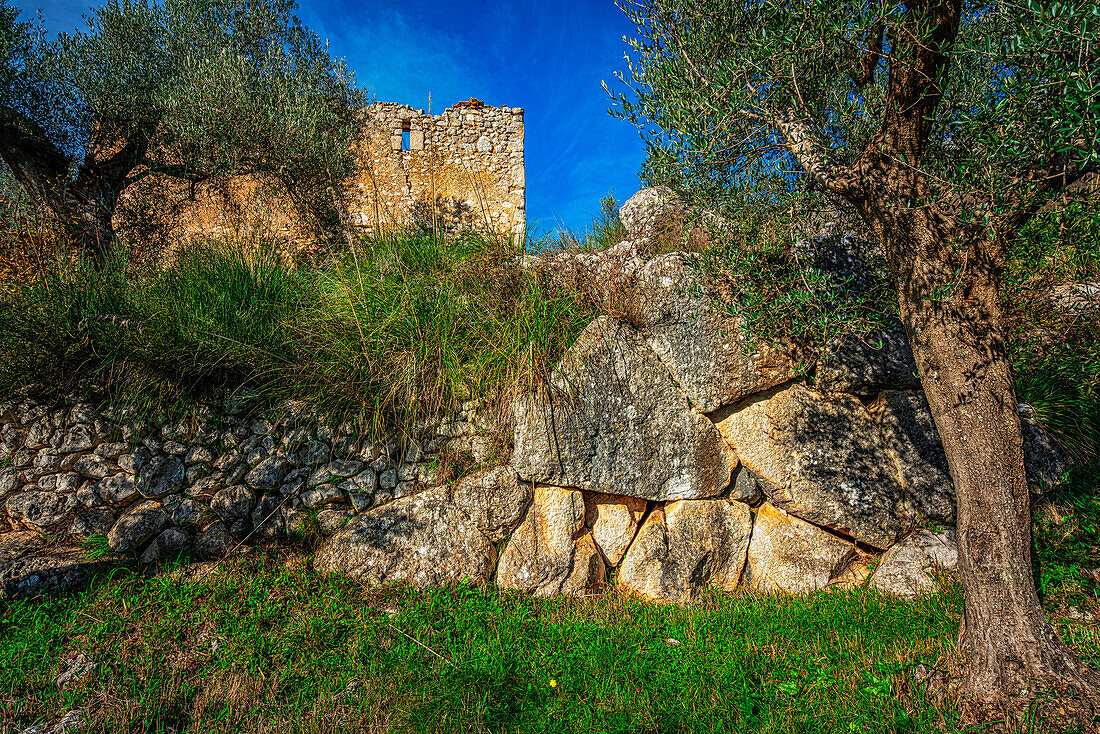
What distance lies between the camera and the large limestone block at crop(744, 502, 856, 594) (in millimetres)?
4469

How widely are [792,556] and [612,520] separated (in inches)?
66.2

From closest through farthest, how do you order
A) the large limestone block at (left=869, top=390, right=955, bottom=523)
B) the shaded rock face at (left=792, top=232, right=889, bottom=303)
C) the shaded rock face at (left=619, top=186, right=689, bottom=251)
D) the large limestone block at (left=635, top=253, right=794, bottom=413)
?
the large limestone block at (left=869, top=390, right=955, bottom=523) → the large limestone block at (left=635, top=253, right=794, bottom=413) → the shaded rock face at (left=792, top=232, right=889, bottom=303) → the shaded rock face at (left=619, top=186, right=689, bottom=251)

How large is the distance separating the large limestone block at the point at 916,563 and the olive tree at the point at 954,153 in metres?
0.90

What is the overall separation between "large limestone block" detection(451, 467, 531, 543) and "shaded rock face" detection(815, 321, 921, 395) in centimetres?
322

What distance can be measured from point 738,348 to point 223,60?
1009 cm

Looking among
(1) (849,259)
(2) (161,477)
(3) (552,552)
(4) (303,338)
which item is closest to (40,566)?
(2) (161,477)

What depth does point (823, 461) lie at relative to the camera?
183 inches

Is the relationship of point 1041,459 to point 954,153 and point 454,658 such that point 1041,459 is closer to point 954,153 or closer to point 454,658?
point 954,153

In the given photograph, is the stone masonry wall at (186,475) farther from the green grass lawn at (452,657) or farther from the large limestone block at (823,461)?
the large limestone block at (823,461)

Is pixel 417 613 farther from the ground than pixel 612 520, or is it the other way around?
pixel 612 520

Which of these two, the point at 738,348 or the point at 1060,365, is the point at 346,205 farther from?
the point at 1060,365

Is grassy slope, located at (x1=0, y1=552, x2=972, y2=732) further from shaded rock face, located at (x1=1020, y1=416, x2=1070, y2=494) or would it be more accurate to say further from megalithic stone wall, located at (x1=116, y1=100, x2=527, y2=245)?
megalithic stone wall, located at (x1=116, y1=100, x2=527, y2=245)

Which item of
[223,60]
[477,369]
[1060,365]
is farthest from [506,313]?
[223,60]

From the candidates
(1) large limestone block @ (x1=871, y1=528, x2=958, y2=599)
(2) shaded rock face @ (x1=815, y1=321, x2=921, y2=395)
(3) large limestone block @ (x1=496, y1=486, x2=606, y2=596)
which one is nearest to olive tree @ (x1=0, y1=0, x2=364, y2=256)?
(3) large limestone block @ (x1=496, y1=486, x2=606, y2=596)
